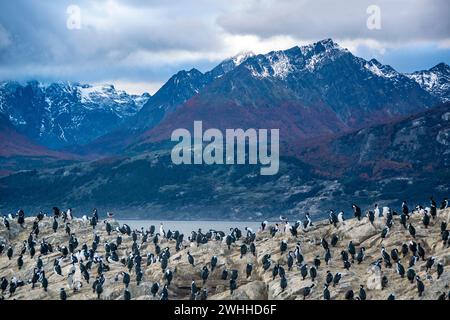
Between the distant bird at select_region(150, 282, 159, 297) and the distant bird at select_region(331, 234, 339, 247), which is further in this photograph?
the distant bird at select_region(331, 234, 339, 247)

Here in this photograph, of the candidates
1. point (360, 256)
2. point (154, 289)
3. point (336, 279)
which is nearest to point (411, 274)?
point (336, 279)

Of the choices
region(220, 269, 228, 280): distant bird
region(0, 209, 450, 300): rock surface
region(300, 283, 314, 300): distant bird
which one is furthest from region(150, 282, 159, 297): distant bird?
region(300, 283, 314, 300): distant bird

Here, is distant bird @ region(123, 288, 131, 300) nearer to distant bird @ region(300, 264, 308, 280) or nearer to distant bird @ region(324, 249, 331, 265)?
distant bird @ region(300, 264, 308, 280)

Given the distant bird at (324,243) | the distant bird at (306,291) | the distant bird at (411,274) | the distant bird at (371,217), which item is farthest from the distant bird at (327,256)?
the distant bird at (411,274)

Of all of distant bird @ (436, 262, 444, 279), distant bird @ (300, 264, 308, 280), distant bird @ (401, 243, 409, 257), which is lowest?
distant bird @ (300, 264, 308, 280)

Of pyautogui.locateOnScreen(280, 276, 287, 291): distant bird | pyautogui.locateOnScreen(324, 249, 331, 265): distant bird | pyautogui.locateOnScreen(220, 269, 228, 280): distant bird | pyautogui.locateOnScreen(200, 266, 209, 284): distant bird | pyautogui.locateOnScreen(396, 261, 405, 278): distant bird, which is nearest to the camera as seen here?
pyautogui.locateOnScreen(396, 261, 405, 278): distant bird

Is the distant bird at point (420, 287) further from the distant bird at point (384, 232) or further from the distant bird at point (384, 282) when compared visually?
the distant bird at point (384, 232)

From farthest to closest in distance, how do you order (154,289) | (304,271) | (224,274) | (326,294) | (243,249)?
(243,249) → (224,274) → (154,289) → (304,271) → (326,294)

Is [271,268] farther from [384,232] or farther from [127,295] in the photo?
[127,295]
